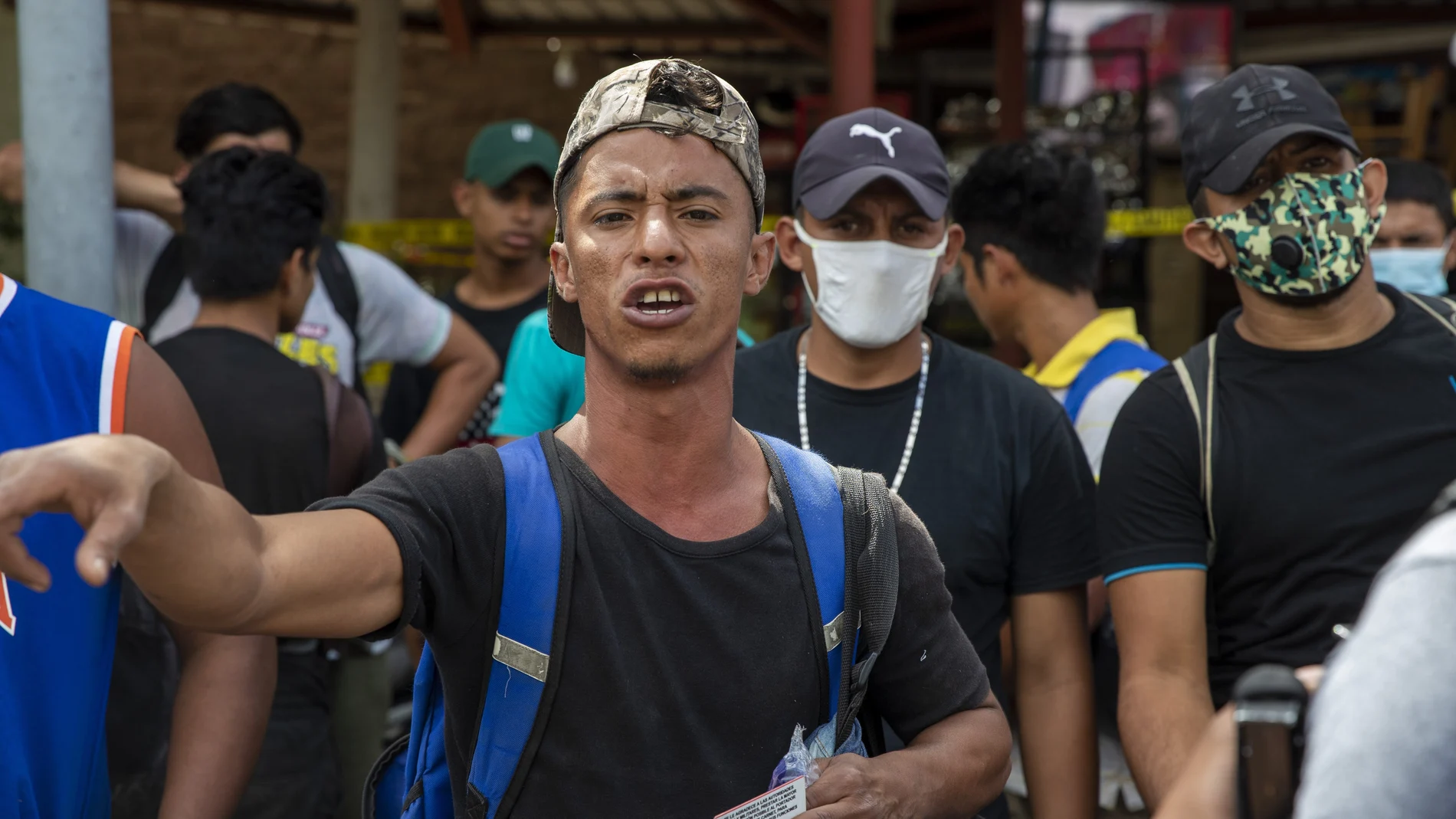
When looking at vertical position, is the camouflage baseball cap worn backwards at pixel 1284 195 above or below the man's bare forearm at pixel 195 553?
above

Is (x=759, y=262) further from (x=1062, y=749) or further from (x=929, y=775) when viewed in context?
Answer: (x=1062, y=749)

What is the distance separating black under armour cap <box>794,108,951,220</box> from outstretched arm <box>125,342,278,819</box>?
1.47m

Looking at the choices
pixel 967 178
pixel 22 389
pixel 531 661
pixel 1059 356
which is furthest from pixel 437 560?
pixel 967 178

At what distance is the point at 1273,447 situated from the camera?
278cm

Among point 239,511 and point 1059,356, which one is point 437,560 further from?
point 1059,356

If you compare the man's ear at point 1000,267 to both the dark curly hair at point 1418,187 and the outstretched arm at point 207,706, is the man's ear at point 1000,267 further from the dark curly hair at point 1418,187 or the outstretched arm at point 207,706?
the outstretched arm at point 207,706

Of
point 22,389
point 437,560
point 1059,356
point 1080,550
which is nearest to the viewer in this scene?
point 437,560

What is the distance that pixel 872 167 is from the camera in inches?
124

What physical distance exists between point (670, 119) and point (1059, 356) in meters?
2.05

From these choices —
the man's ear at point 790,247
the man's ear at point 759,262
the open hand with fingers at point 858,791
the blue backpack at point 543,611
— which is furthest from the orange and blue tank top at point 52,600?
the man's ear at point 790,247

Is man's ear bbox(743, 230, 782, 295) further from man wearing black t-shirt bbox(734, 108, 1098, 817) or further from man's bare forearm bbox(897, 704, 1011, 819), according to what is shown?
man wearing black t-shirt bbox(734, 108, 1098, 817)

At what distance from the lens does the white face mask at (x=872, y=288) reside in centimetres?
311

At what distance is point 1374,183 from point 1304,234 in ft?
Answer: 0.87

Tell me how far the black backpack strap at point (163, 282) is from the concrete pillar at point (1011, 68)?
5907 mm
